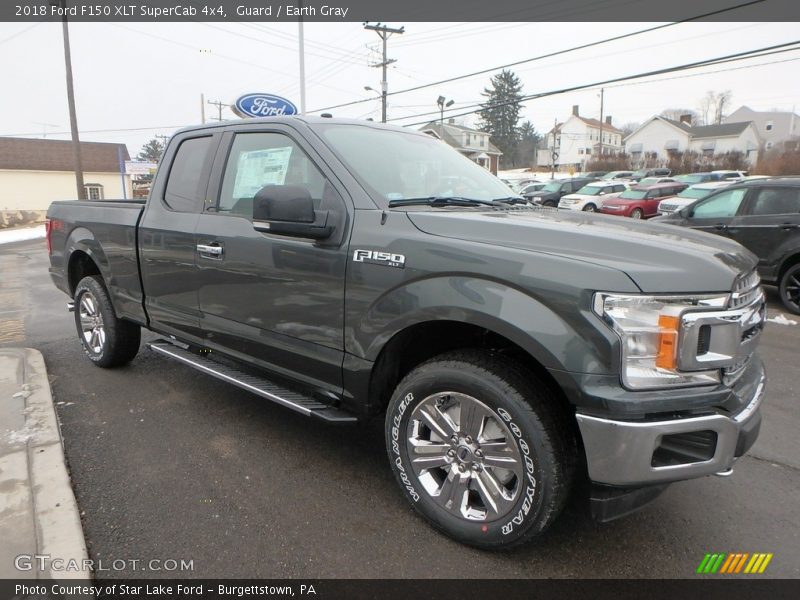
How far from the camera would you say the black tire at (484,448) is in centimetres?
219

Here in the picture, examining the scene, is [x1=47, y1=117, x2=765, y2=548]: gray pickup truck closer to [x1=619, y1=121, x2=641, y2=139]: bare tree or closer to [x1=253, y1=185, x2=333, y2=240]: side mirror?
[x1=253, y1=185, x2=333, y2=240]: side mirror

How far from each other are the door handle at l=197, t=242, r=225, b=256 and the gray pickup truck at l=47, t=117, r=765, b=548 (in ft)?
0.05

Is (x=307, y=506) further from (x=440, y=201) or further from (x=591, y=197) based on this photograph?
(x=591, y=197)

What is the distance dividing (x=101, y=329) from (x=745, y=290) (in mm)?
4794

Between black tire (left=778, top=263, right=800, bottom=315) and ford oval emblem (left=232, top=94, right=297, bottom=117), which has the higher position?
ford oval emblem (left=232, top=94, right=297, bottom=117)

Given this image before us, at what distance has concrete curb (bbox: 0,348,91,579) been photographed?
2.31 metres

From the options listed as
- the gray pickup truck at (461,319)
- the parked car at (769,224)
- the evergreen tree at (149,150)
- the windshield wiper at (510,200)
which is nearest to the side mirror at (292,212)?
the gray pickup truck at (461,319)

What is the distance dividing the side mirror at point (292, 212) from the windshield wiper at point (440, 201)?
1.25ft

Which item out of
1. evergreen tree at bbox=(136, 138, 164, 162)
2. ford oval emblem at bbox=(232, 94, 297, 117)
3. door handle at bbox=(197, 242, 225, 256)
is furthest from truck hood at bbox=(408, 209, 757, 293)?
evergreen tree at bbox=(136, 138, 164, 162)

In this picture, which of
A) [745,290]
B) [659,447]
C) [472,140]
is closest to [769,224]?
[745,290]

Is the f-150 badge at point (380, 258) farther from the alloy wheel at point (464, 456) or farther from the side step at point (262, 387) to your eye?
the side step at point (262, 387)

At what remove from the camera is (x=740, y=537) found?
2.60m

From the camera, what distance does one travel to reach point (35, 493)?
2.83m

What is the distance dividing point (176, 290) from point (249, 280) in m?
0.91
